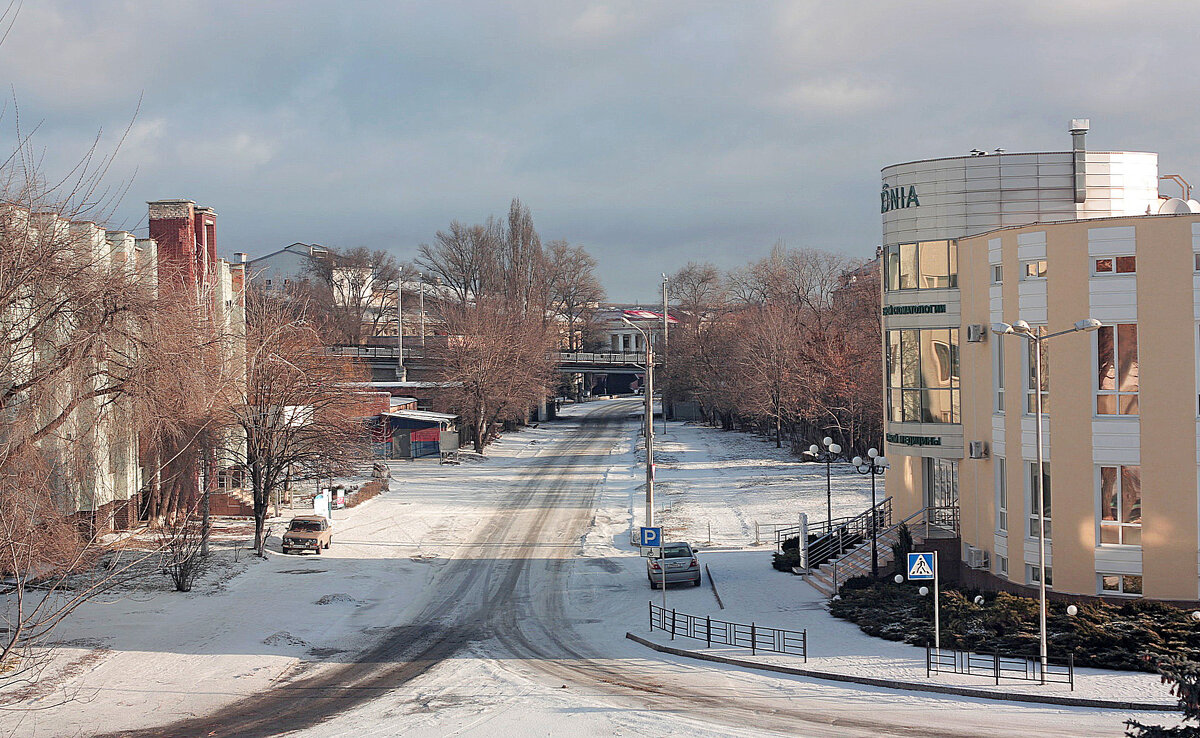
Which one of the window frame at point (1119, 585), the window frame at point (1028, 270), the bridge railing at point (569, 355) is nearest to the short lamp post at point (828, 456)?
the window frame at point (1028, 270)

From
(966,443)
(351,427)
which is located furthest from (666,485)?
(966,443)

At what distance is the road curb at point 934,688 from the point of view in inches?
643

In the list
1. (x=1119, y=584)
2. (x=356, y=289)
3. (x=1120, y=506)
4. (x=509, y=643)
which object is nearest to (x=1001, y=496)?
(x=1120, y=506)

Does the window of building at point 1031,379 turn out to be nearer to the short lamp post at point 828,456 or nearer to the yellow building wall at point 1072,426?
the yellow building wall at point 1072,426

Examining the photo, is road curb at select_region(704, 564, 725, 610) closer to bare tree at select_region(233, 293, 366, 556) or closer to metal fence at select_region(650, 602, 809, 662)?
metal fence at select_region(650, 602, 809, 662)

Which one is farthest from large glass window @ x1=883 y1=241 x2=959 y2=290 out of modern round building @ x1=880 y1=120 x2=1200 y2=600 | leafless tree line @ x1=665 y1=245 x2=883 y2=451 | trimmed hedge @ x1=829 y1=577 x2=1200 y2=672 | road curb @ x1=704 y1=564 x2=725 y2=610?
leafless tree line @ x1=665 y1=245 x2=883 y2=451

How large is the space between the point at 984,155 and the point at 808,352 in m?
37.2

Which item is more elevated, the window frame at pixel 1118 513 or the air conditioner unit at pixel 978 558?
the window frame at pixel 1118 513

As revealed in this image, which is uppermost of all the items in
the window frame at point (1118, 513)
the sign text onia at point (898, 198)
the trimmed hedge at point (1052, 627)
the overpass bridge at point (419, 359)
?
the sign text onia at point (898, 198)

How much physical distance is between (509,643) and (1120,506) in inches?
562

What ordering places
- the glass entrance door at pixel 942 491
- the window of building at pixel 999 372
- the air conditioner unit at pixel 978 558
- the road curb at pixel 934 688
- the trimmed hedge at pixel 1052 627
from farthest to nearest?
the glass entrance door at pixel 942 491
the air conditioner unit at pixel 978 558
the window of building at pixel 999 372
the trimmed hedge at pixel 1052 627
the road curb at pixel 934 688

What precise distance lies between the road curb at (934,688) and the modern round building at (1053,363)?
503cm

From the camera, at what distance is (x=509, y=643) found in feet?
78.1

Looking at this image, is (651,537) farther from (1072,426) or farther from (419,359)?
(419,359)
